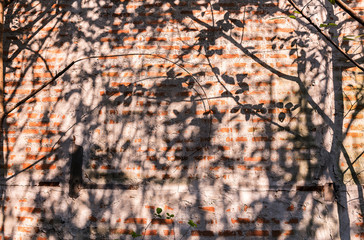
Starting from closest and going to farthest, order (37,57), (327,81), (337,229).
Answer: (337,229), (327,81), (37,57)

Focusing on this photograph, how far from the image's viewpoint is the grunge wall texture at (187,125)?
2.94 metres

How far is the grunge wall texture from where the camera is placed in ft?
9.63

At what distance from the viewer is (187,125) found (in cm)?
307

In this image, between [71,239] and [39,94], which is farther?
[39,94]

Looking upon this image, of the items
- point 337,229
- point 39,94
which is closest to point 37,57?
point 39,94

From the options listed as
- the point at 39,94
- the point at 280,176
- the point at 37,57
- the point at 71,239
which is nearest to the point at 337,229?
the point at 280,176

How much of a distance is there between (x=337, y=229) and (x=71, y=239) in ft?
9.80

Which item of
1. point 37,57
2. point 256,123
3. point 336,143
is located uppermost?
point 37,57

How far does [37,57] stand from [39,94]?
49 centimetres

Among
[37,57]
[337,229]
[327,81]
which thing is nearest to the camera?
[337,229]

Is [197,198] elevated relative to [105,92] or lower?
lower

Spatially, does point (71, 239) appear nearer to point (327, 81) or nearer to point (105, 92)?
point (105, 92)

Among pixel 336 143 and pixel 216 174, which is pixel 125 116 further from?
pixel 336 143

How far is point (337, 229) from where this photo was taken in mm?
2863
